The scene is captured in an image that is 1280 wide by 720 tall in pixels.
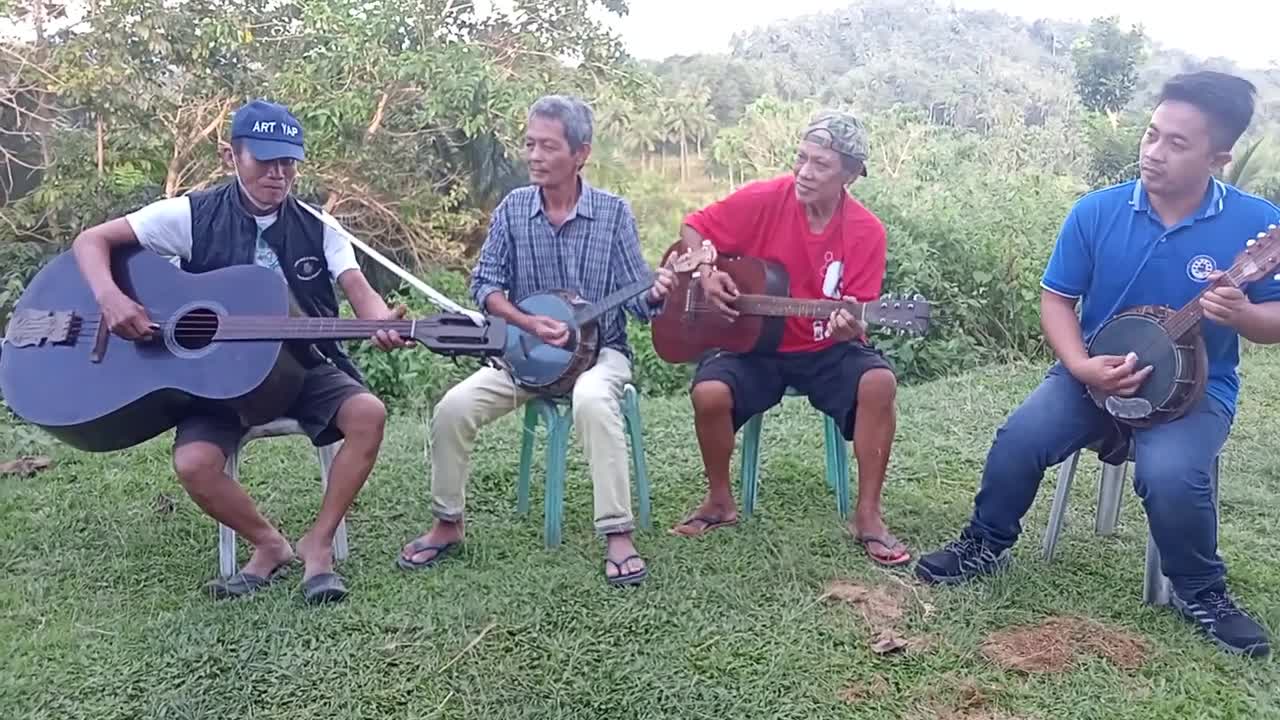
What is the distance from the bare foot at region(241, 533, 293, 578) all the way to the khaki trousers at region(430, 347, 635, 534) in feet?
1.57

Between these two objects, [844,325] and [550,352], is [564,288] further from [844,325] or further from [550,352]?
[844,325]

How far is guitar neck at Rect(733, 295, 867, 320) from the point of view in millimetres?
3357

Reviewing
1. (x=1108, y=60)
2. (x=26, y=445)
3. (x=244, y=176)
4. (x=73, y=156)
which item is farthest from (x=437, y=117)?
(x=1108, y=60)

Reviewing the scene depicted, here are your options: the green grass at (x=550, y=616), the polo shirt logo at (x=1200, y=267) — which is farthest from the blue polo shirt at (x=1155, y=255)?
the green grass at (x=550, y=616)

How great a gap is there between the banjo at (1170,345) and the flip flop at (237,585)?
245 cm

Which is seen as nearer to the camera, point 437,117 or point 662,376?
point 662,376

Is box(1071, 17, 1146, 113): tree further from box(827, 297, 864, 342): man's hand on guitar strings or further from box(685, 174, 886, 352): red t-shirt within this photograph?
box(827, 297, 864, 342): man's hand on guitar strings

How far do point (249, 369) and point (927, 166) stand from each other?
7600mm

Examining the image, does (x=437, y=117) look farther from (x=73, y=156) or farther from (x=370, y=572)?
(x=370, y=572)

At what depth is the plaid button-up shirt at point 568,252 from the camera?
3.45 m

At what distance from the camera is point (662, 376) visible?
19.7 ft

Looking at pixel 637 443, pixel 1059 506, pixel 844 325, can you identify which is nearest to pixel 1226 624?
pixel 1059 506

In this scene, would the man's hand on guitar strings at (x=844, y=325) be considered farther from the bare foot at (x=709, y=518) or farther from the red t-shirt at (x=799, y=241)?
the bare foot at (x=709, y=518)

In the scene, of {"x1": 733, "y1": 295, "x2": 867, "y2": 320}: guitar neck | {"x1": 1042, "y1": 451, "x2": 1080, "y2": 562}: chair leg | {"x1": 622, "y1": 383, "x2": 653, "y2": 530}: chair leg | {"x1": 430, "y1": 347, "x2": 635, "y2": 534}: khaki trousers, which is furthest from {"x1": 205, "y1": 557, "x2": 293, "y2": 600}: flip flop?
{"x1": 1042, "y1": 451, "x2": 1080, "y2": 562}: chair leg
